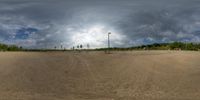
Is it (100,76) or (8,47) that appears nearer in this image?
(100,76)

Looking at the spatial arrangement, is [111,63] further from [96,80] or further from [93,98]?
[93,98]

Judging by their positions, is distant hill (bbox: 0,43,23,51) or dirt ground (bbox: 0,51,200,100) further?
distant hill (bbox: 0,43,23,51)

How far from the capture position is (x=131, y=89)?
24.8m

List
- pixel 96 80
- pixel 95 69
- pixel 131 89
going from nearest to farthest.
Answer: pixel 131 89
pixel 96 80
pixel 95 69

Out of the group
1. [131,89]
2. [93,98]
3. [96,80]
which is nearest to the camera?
[93,98]

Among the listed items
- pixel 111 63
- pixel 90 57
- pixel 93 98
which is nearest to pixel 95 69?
pixel 111 63

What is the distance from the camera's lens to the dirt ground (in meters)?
23.8

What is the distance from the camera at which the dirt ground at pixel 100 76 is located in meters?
23.8

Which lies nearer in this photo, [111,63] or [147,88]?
[147,88]

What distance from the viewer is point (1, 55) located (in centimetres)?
3241

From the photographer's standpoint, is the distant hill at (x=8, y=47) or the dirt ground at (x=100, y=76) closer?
the dirt ground at (x=100, y=76)

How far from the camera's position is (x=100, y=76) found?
89.5ft

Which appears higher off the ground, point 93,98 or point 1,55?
point 1,55

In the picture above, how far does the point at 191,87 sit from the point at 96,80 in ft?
17.6
